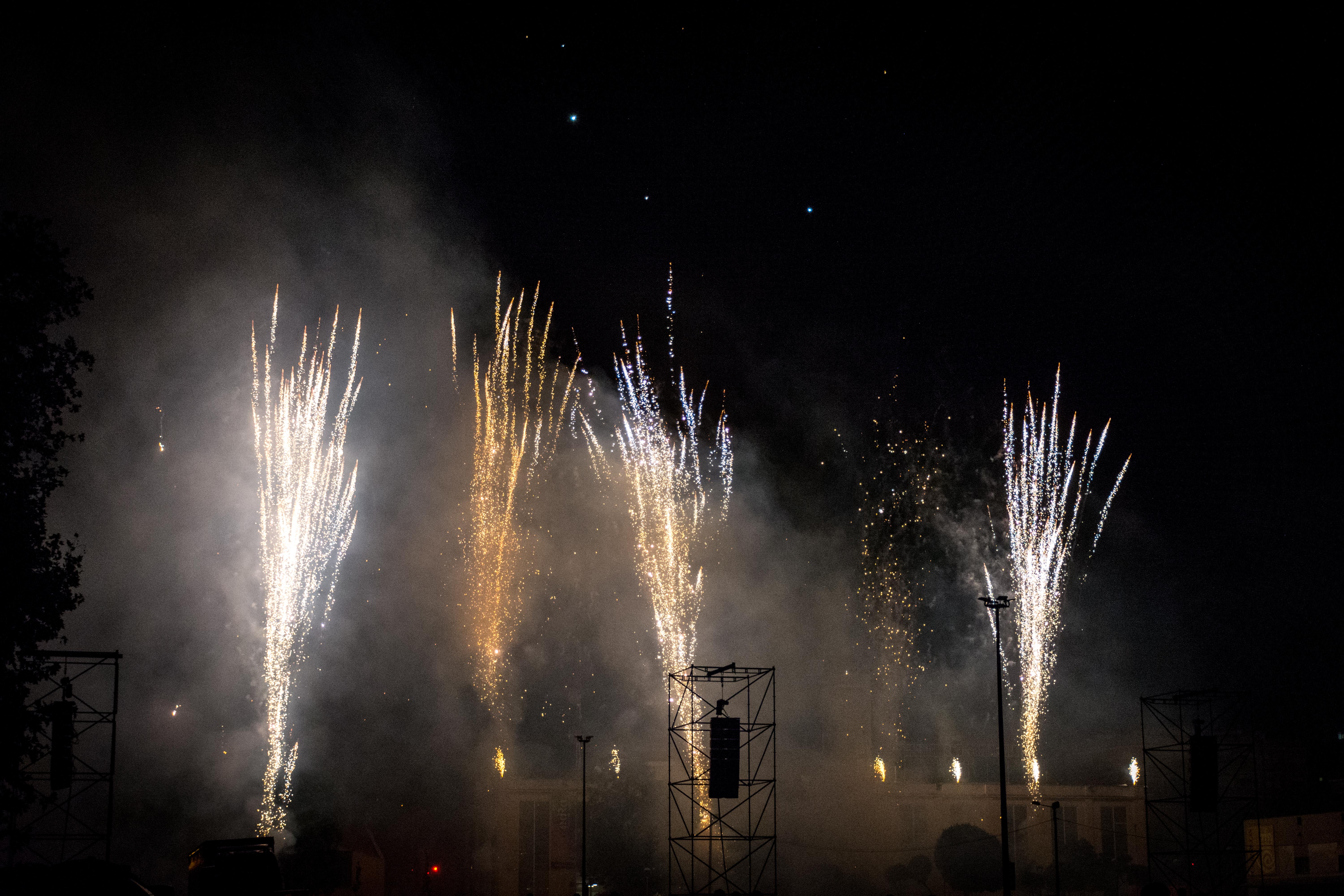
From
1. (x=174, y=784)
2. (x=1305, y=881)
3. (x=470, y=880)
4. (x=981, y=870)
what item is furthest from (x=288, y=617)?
(x=1305, y=881)

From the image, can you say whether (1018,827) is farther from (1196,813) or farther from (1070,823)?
(1196,813)

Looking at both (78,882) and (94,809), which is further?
(94,809)

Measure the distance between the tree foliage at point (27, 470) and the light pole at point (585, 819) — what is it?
46.4ft

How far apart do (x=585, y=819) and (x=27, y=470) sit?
63.5 feet

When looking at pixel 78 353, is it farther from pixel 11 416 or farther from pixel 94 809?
pixel 94 809

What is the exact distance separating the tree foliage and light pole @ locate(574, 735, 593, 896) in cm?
1416

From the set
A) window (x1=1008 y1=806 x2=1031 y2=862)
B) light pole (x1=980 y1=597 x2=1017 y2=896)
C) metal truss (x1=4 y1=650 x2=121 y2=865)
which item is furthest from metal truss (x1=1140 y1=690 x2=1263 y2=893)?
metal truss (x1=4 y1=650 x2=121 y2=865)

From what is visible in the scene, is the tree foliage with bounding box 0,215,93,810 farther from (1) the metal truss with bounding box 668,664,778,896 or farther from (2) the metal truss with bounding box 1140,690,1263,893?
(2) the metal truss with bounding box 1140,690,1263,893

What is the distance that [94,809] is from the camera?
33.8 m

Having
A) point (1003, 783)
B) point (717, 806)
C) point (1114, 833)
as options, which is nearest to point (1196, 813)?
point (1114, 833)

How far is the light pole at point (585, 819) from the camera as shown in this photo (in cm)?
2830

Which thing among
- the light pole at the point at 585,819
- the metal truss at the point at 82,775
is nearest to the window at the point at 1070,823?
the light pole at the point at 585,819

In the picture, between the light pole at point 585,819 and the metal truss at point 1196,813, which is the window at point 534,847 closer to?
the light pole at point 585,819

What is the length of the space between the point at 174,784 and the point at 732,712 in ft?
71.1
